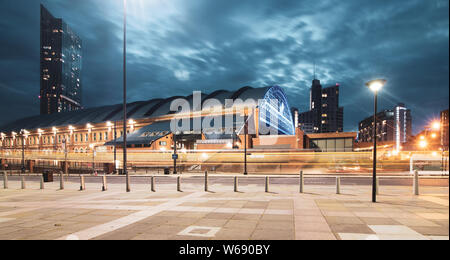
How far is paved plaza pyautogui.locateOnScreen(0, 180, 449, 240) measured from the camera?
6406 millimetres

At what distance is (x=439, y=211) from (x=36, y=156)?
6904cm

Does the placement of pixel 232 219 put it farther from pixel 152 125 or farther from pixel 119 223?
pixel 152 125

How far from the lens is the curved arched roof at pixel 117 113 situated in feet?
217

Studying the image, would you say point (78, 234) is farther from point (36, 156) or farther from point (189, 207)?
point (36, 156)

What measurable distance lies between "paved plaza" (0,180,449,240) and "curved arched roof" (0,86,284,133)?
2074 inches

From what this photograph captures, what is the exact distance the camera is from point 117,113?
8106cm

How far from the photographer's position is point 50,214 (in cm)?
916

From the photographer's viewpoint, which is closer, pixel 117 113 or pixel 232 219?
pixel 232 219

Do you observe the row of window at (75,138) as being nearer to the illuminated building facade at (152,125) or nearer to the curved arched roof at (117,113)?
the illuminated building facade at (152,125)

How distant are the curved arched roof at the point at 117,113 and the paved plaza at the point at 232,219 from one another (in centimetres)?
5268

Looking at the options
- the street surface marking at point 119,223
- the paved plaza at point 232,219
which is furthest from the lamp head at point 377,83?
the street surface marking at point 119,223

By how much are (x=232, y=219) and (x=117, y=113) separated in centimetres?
8223

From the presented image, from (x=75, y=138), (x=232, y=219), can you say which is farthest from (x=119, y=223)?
(x=75, y=138)
